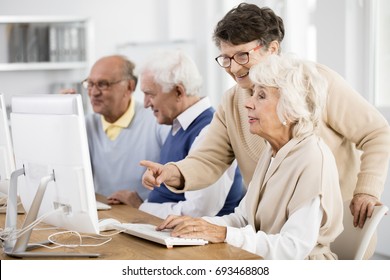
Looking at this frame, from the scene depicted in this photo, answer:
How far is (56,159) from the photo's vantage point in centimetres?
189

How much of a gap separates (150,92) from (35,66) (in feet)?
9.18

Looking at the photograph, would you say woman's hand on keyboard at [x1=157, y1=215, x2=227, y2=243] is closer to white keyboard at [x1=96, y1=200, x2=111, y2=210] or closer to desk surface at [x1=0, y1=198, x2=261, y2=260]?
desk surface at [x1=0, y1=198, x2=261, y2=260]

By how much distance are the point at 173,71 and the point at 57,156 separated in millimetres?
1343

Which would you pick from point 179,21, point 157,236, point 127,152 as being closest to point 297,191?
point 157,236

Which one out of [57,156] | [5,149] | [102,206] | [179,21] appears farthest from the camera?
[179,21]

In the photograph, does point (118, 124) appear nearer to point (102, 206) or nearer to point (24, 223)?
point (102, 206)

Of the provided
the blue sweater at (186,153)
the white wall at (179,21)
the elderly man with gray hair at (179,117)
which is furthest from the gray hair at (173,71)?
the white wall at (179,21)

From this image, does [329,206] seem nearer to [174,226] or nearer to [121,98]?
[174,226]

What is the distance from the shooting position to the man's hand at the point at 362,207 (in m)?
2.19

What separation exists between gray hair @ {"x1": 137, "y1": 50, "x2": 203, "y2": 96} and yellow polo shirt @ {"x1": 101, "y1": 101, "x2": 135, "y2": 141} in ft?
1.43

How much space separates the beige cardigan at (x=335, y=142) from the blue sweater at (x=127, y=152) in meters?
0.85

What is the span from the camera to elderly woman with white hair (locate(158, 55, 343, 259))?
6.46 feet

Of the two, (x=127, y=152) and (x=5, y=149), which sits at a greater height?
(x=5, y=149)

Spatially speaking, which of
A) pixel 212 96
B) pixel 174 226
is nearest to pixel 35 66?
pixel 212 96
